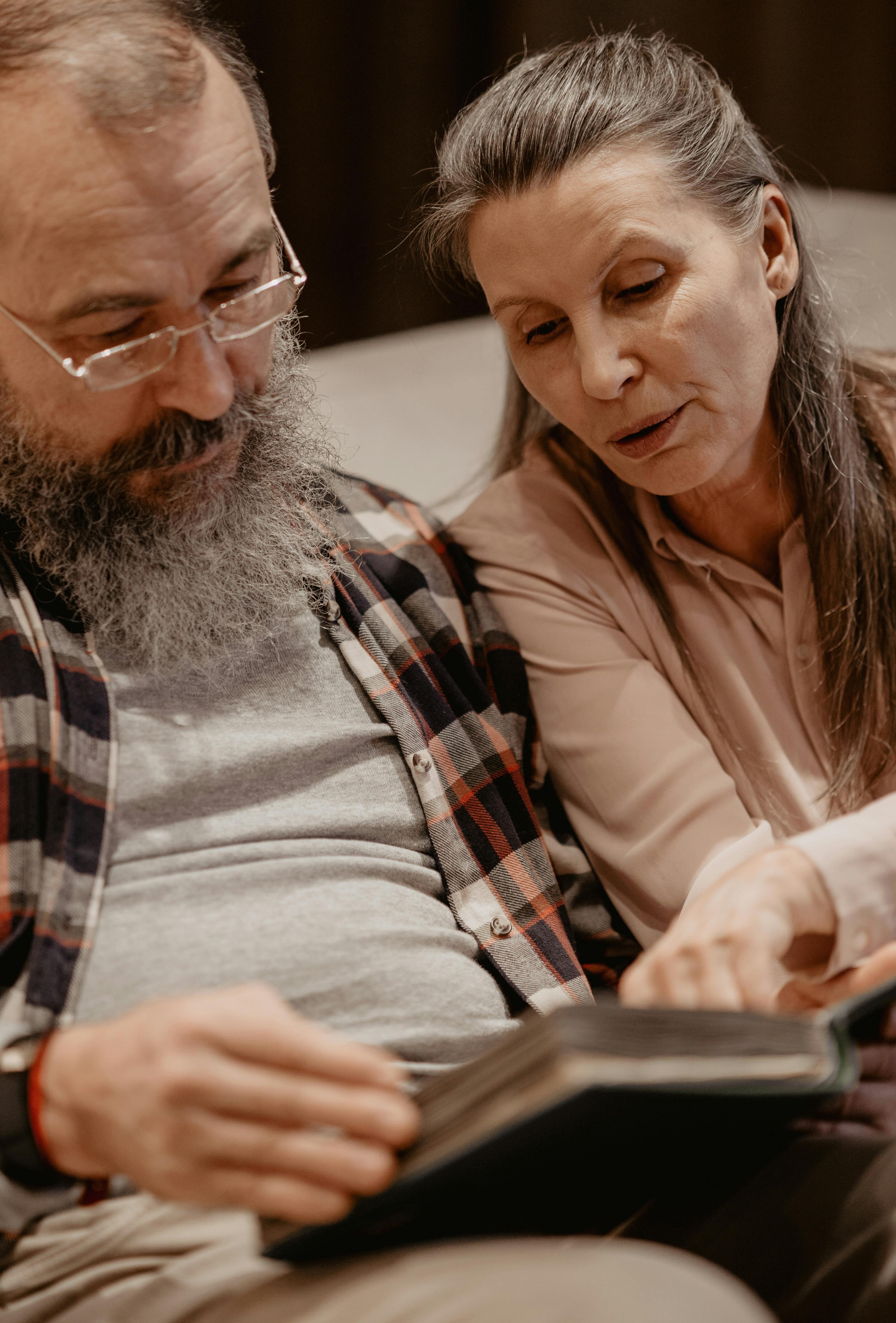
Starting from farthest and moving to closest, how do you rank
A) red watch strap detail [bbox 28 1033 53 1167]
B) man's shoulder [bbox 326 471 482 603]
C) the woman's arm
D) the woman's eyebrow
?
man's shoulder [bbox 326 471 482 603], the woman's eyebrow, the woman's arm, red watch strap detail [bbox 28 1033 53 1167]

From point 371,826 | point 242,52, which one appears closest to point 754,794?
point 371,826

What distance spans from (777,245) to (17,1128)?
53.5 inches

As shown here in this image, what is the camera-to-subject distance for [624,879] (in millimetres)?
1521

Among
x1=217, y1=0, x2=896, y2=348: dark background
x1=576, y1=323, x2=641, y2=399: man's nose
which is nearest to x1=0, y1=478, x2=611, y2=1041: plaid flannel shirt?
x1=576, y1=323, x2=641, y2=399: man's nose

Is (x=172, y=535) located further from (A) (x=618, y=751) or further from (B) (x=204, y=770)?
(A) (x=618, y=751)

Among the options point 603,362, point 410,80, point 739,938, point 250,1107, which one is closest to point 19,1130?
point 250,1107

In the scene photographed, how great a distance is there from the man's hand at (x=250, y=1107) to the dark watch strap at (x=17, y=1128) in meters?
0.11

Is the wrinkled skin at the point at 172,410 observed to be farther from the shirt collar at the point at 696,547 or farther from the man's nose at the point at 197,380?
the shirt collar at the point at 696,547

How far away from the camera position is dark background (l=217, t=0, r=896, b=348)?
3.23m

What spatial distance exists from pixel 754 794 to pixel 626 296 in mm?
652

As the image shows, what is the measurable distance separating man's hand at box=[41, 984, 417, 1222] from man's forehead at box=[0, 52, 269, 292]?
77 cm

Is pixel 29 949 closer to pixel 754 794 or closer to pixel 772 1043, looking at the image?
pixel 772 1043

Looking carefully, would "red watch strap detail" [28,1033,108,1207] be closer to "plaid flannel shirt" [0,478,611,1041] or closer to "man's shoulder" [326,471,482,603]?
"plaid flannel shirt" [0,478,611,1041]

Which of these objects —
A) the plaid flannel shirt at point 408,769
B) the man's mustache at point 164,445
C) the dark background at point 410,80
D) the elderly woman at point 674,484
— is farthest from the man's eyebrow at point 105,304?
the dark background at point 410,80
